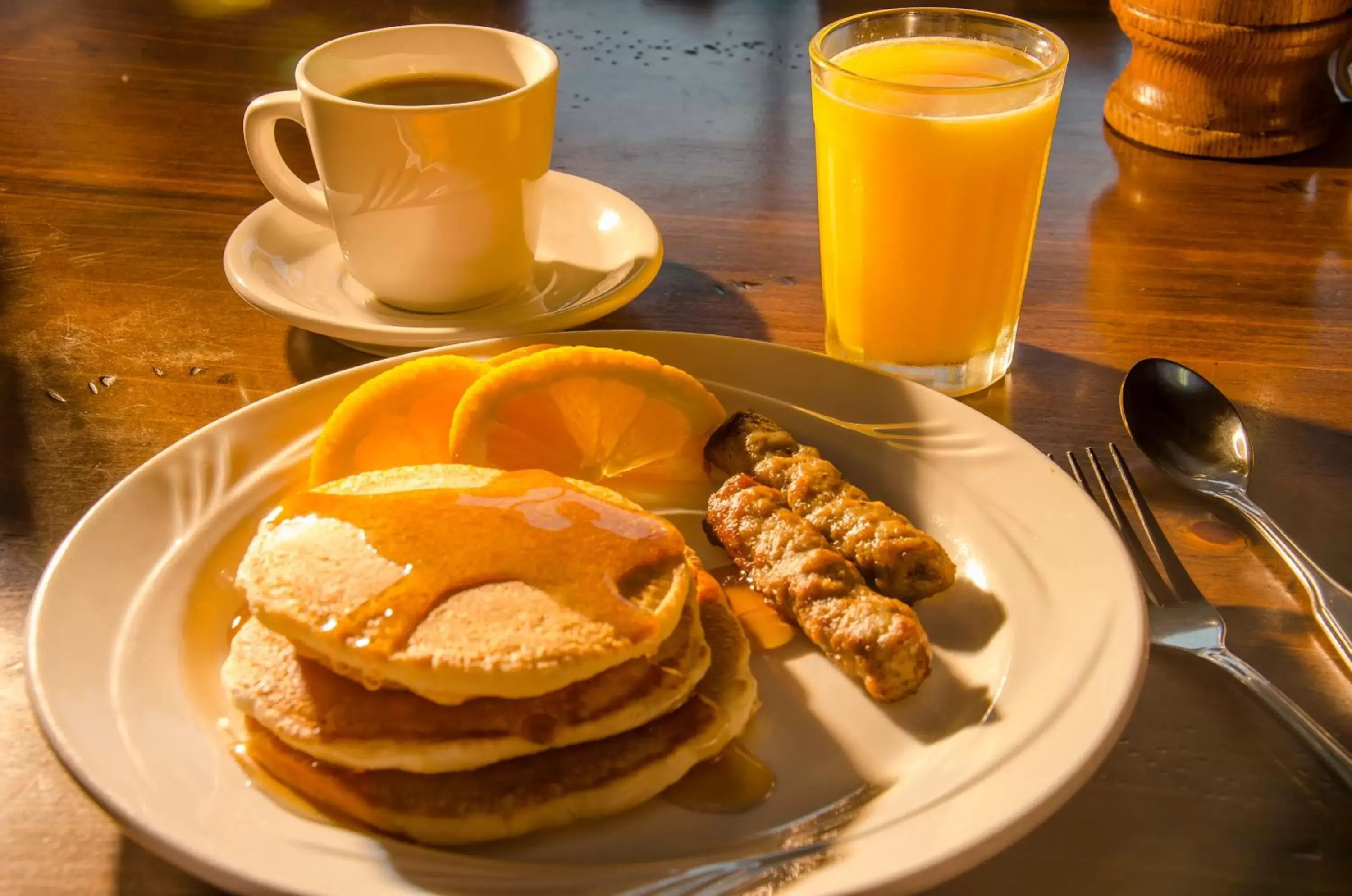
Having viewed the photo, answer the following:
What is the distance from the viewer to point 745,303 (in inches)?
64.2

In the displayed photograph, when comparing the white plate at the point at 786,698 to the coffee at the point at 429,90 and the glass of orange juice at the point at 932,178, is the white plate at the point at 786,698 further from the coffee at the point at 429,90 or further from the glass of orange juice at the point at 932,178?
the coffee at the point at 429,90

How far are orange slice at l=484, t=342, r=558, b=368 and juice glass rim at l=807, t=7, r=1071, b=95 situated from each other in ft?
1.49

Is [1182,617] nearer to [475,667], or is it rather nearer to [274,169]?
[475,667]

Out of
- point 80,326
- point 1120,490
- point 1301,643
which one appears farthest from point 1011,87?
point 80,326

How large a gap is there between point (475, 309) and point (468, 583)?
2.43 ft

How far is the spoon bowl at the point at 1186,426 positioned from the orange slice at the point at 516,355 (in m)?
0.67

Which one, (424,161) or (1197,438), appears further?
(424,161)

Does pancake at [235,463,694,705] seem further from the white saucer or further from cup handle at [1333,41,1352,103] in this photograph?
cup handle at [1333,41,1352,103]

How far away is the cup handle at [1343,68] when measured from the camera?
77.2 inches

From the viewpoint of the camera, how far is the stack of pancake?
82 cm

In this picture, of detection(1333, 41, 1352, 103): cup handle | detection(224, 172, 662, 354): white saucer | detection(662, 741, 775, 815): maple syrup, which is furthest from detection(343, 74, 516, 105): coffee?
detection(1333, 41, 1352, 103): cup handle

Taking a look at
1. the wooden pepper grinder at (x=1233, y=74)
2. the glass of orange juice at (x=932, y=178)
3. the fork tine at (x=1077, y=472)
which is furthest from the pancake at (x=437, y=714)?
the wooden pepper grinder at (x=1233, y=74)

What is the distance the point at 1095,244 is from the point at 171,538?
4.60 ft

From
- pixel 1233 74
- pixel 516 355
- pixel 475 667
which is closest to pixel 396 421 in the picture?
pixel 516 355
